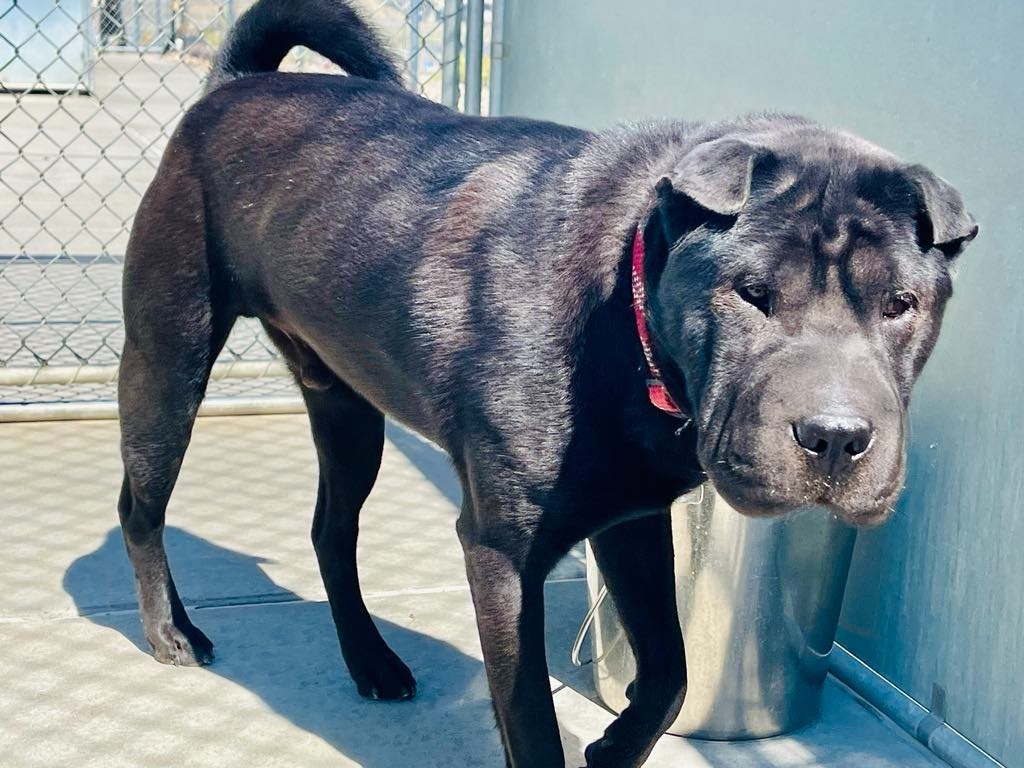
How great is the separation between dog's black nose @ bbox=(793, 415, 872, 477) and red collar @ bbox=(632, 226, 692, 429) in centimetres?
34

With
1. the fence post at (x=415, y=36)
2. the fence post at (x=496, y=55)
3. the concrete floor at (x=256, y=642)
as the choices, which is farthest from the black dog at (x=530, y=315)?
the fence post at (x=496, y=55)

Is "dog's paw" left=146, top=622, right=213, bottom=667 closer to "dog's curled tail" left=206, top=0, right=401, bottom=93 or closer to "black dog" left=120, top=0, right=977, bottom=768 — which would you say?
"black dog" left=120, top=0, right=977, bottom=768

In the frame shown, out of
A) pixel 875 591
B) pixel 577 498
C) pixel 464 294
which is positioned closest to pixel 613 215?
pixel 464 294

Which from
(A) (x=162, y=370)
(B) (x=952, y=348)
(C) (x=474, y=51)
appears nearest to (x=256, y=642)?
(A) (x=162, y=370)

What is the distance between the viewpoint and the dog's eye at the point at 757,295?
2098 millimetres

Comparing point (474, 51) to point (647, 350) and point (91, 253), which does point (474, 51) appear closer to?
point (91, 253)

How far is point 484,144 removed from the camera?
280cm

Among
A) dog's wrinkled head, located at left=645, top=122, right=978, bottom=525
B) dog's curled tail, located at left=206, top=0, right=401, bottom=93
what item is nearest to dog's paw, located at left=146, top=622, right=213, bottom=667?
dog's curled tail, located at left=206, top=0, right=401, bottom=93

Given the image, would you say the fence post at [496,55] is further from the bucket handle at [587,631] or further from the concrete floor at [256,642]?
the bucket handle at [587,631]

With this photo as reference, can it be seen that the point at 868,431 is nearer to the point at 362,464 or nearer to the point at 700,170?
the point at 700,170

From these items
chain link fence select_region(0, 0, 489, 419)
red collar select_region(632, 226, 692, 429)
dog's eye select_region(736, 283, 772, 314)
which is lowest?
chain link fence select_region(0, 0, 489, 419)

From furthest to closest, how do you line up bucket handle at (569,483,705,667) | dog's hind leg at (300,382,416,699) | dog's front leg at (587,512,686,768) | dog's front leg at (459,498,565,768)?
dog's hind leg at (300,382,416,699) → bucket handle at (569,483,705,667) → dog's front leg at (587,512,686,768) → dog's front leg at (459,498,565,768)

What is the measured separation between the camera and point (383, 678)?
3.19 metres

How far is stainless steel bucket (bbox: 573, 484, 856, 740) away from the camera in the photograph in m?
3.01
